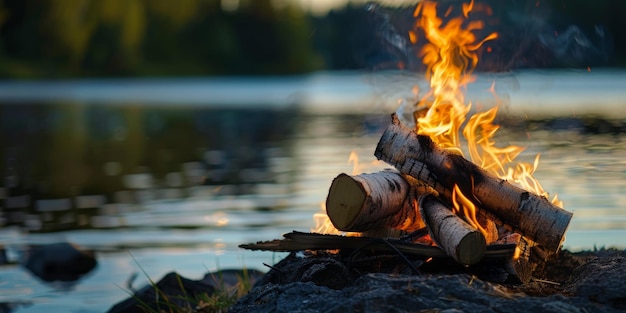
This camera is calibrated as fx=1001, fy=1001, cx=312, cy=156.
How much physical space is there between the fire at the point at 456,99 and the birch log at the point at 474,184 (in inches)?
14.7

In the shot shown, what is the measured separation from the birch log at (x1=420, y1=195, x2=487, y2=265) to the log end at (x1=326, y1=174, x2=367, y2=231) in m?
0.40

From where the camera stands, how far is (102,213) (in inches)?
564

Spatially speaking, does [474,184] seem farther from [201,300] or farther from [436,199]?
[201,300]

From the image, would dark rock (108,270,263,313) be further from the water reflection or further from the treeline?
the treeline

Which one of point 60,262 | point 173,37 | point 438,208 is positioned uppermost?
point 173,37

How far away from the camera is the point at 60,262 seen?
1027 centimetres

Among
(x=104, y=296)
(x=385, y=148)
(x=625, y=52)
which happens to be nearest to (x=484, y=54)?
(x=385, y=148)

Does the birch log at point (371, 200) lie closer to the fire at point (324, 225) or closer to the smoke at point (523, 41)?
the fire at point (324, 225)

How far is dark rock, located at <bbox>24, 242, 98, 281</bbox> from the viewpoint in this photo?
1013 cm

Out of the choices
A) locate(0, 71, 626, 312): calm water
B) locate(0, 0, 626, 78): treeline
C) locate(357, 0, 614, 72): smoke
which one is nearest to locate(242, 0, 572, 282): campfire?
locate(0, 71, 626, 312): calm water

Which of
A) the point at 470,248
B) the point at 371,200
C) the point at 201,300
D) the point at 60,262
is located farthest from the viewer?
the point at 60,262

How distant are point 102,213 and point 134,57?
278 feet

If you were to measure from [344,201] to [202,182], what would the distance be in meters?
12.2

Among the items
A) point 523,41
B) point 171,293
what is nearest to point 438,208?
point 523,41
